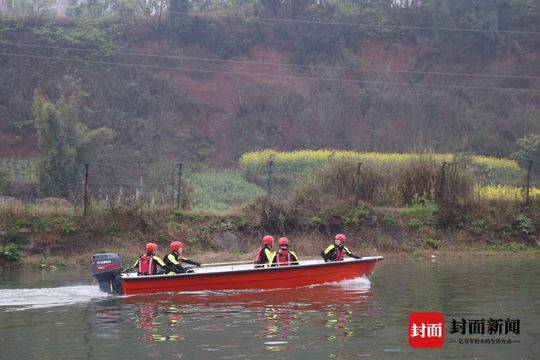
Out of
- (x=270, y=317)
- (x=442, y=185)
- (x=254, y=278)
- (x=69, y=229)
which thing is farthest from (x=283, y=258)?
(x=442, y=185)

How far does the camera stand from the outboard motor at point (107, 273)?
21.9 metres

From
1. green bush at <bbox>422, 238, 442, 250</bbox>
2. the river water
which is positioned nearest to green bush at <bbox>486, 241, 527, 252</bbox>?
green bush at <bbox>422, 238, 442, 250</bbox>

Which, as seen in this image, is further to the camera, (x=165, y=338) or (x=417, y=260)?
(x=417, y=260)

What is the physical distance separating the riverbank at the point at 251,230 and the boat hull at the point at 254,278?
224 inches

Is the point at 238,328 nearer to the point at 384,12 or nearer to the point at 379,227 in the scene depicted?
the point at 379,227

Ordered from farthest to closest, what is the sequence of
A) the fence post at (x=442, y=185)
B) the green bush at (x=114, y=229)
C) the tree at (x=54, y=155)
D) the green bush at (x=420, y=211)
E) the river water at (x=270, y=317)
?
the tree at (x=54, y=155), the fence post at (x=442, y=185), the green bush at (x=420, y=211), the green bush at (x=114, y=229), the river water at (x=270, y=317)

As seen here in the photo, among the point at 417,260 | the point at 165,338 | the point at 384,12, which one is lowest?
the point at 417,260

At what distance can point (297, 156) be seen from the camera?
50.8 m

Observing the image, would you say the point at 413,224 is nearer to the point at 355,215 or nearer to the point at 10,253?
the point at 355,215

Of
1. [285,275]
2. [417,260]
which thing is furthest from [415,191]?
[285,275]

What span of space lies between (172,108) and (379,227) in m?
33.2

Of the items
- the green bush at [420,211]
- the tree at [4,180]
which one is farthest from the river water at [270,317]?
the tree at [4,180]
